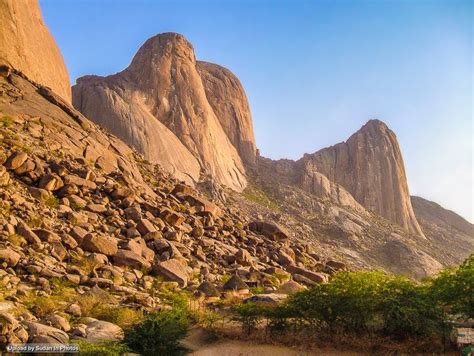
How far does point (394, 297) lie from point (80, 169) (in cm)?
1655

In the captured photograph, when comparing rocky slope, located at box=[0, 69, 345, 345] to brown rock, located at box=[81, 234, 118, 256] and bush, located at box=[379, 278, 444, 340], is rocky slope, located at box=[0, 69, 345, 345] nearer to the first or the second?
brown rock, located at box=[81, 234, 118, 256]

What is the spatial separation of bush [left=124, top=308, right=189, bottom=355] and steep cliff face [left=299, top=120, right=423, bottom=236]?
64.7 meters

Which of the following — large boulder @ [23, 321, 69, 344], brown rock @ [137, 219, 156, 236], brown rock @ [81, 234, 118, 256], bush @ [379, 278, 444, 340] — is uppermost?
brown rock @ [137, 219, 156, 236]

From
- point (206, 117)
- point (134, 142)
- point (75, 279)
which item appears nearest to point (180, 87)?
A: point (206, 117)

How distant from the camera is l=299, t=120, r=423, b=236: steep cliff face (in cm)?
7850

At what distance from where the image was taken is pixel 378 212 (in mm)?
77250

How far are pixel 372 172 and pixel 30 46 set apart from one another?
209ft

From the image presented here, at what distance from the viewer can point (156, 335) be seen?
37.4 feet

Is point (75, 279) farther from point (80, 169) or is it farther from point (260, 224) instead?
point (260, 224)

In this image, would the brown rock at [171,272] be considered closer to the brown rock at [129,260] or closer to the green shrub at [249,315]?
the brown rock at [129,260]

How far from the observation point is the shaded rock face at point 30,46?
100 ft

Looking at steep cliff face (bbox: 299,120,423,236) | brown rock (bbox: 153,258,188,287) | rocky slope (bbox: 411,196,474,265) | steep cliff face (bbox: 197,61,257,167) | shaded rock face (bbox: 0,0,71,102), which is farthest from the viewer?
steep cliff face (bbox: 299,120,423,236)

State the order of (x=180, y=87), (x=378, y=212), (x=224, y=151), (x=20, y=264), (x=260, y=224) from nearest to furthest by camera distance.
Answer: (x=20, y=264) → (x=260, y=224) → (x=180, y=87) → (x=224, y=151) → (x=378, y=212)

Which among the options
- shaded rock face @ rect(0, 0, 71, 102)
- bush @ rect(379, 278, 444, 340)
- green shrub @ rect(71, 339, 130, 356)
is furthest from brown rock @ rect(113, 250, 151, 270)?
shaded rock face @ rect(0, 0, 71, 102)
